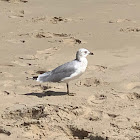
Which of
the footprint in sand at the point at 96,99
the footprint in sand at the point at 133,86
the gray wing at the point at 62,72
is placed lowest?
the footprint in sand at the point at 96,99

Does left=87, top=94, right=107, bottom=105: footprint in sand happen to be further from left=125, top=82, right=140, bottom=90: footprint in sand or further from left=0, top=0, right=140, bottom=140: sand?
left=125, top=82, right=140, bottom=90: footprint in sand

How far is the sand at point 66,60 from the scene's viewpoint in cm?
469

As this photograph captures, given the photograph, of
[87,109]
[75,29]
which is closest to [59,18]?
[75,29]

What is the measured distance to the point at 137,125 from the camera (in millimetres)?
4695

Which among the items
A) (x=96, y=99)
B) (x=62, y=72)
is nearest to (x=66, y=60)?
(x=62, y=72)

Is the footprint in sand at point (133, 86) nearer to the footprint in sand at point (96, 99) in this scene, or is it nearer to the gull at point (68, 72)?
the footprint in sand at point (96, 99)

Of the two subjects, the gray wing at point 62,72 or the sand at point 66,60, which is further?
the gray wing at point 62,72

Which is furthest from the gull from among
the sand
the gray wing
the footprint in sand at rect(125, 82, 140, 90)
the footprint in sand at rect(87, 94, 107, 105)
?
the footprint in sand at rect(125, 82, 140, 90)

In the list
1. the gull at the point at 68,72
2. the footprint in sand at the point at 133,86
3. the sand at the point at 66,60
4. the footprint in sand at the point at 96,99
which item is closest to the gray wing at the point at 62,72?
the gull at the point at 68,72

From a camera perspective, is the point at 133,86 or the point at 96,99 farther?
the point at 133,86

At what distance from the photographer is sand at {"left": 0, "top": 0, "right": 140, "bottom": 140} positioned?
4688mm

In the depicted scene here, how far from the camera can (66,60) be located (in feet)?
23.8

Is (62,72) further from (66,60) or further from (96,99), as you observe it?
(66,60)

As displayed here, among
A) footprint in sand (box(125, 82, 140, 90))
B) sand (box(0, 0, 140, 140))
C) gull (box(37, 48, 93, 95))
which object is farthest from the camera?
footprint in sand (box(125, 82, 140, 90))
